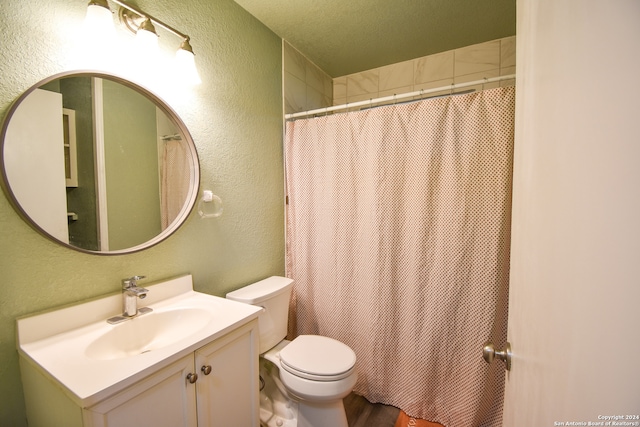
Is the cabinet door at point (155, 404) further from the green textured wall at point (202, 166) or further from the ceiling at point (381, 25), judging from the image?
the ceiling at point (381, 25)

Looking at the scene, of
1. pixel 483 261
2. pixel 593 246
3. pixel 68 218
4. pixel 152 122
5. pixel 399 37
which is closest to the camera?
pixel 593 246

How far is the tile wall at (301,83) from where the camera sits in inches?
77.9

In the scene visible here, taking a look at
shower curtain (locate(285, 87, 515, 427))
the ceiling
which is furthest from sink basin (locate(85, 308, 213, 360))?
the ceiling

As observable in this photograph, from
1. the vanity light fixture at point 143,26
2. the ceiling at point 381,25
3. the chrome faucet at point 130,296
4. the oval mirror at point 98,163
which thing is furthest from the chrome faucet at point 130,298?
the ceiling at point 381,25

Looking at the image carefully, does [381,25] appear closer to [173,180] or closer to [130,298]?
[173,180]

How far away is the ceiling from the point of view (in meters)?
1.59

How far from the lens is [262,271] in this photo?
5.96 ft

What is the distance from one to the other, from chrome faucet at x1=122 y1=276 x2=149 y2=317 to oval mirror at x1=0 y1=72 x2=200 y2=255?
0.46 feet

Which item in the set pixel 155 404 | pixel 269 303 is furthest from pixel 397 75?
pixel 155 404

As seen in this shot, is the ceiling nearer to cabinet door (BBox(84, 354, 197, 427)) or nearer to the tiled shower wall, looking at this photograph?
the tiled shower wall

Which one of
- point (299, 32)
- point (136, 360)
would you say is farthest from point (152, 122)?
point (299, 32)

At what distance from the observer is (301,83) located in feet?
6.96

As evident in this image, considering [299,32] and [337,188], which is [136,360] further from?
[299,32]

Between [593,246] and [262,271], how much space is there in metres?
1.72
